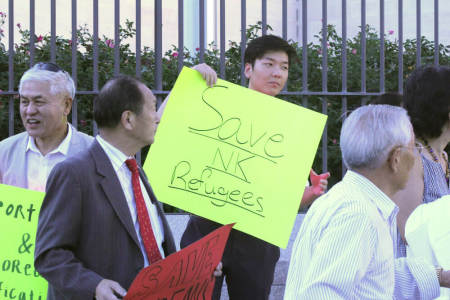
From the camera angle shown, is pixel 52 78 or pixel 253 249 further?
pixel 253 249

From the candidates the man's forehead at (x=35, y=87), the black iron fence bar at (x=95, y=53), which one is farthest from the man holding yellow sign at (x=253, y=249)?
the black iron fence bar at (x=95, y=53)

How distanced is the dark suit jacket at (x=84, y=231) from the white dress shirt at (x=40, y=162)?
508mm

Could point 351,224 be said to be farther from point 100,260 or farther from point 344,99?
point 344,99

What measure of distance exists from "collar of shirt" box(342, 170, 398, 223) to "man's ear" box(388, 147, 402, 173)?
7 cm

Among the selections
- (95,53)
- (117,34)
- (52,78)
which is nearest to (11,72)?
(95,53)

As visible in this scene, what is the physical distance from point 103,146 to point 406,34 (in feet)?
25.3

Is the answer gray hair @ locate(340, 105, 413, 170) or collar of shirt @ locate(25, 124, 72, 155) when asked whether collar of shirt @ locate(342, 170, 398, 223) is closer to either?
gray hair @ locate(340, 105, 413, 170)

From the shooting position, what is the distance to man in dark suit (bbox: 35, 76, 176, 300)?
2.03 metres

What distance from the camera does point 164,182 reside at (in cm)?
274

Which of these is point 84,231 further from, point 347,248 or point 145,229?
point 347,248

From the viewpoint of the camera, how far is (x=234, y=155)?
9.25ft

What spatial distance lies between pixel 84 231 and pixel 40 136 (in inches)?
26.1

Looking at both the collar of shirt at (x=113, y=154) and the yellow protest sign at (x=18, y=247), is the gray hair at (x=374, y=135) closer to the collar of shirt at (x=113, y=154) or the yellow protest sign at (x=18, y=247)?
the collar of shirt at (x=113, y=154)

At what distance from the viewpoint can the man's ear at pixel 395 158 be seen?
1865mm
